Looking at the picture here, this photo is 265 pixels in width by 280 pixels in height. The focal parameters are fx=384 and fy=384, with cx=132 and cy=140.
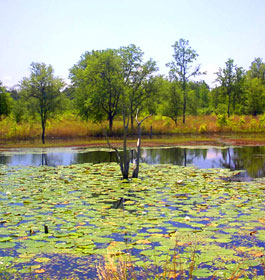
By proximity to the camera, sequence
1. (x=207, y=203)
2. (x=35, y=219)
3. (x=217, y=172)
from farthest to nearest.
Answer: (x=217, y=172), (x=207, y=203), (x=35, y=219)

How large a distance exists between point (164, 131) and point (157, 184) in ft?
124

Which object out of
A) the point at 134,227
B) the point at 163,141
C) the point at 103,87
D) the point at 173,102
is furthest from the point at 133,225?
the point at 173,102

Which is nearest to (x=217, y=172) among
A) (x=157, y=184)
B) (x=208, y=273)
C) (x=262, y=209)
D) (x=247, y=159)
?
(x=157, y=184)

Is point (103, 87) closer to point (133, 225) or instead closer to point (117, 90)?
point (117, 90)

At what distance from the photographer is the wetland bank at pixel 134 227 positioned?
709cm

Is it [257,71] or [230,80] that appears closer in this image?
[230,80]

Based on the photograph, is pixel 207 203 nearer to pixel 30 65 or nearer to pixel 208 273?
pixel 208 273

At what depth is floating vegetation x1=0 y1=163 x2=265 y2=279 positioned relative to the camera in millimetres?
7320

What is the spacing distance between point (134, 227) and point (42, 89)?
124 ft

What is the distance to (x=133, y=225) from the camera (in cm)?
988

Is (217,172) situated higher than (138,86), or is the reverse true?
(138,86)

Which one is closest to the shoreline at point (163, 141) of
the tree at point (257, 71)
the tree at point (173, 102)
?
the tree at point (173, 102)

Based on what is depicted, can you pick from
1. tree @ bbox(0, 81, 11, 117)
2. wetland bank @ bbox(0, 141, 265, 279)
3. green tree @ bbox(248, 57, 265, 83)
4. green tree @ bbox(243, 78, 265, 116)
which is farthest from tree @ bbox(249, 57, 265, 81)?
wetland bank @ bbox(0, 141, 265, 279)

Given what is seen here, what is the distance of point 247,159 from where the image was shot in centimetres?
2572
